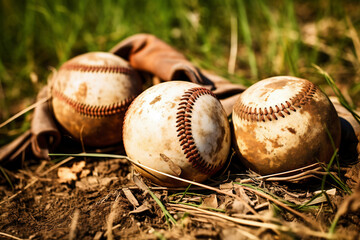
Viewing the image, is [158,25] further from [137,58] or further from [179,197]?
[179,197]

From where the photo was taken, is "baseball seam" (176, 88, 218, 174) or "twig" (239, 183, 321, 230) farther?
"baseball seam" (176, 88, 218, 174)

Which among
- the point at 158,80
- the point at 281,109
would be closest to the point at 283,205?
the point at 281,109

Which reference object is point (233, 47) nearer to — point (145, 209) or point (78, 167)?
point (78, 167)

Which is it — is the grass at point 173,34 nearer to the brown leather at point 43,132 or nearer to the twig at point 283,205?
the brown leather at point 43,132

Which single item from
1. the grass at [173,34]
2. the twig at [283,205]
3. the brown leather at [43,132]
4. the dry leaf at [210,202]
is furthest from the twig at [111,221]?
the grass at [173,34]

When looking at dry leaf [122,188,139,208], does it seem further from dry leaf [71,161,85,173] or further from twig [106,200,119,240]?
dry leaf [71,161,85,173]

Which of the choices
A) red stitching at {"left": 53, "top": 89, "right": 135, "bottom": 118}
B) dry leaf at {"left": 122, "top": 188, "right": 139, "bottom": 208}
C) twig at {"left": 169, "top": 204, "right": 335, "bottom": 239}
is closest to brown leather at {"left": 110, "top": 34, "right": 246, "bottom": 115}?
red stitching at {"left": 53, "top": 89, "right": 135, "bottom": 118}
